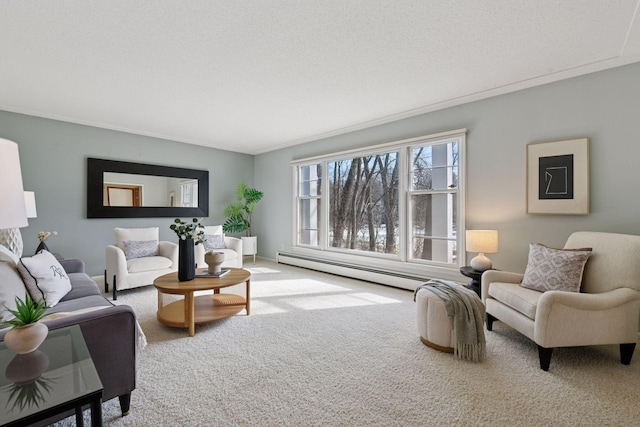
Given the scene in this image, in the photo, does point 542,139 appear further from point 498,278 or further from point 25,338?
point 25,338

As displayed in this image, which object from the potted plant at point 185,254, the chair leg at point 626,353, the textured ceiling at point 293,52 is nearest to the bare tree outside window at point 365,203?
the textured ceiling at point 293,52

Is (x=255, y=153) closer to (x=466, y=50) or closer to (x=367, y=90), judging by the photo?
(x=367, y=90)

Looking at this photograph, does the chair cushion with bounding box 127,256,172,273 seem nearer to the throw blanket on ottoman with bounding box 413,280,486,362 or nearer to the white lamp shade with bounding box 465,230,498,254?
the throw blanket on ottoman with bounding box 413,280,486,362

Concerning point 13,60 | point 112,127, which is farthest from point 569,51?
point 112,127

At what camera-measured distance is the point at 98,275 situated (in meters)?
4.71

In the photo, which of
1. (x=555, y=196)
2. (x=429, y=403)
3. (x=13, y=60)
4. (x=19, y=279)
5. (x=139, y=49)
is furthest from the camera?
(x=555, y=196)

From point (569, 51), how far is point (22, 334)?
4261 mm

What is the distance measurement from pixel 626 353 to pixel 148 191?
21.2 feet

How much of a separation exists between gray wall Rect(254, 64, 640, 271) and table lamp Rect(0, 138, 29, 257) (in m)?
3.95

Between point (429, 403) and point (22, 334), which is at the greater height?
point (22, 334)

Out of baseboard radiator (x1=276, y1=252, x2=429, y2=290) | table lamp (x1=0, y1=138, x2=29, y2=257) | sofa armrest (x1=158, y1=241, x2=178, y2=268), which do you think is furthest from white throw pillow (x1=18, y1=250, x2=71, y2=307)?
baseboard radiator (x1=276, y1=252, x2=429, y2=290)

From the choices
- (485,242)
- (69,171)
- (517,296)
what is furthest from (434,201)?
(69,171)

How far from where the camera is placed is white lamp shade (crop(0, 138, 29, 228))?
86 cm

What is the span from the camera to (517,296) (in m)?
2.36
